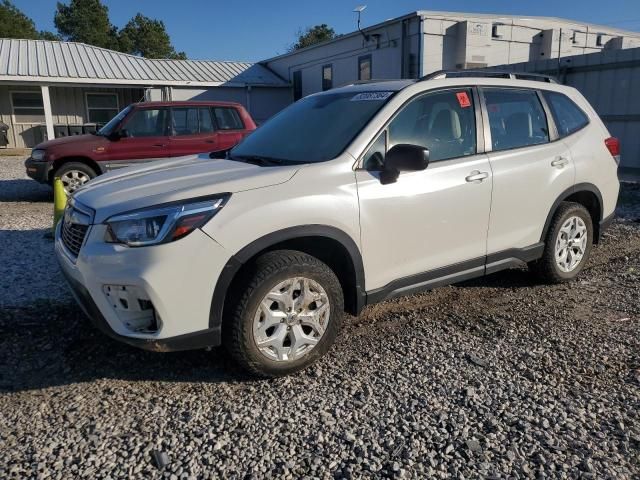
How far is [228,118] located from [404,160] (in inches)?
287

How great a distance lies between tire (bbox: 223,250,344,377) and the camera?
119 inches

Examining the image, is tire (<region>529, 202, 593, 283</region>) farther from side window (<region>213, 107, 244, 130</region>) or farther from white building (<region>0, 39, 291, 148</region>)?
white building (<region>0, 39, 291, 148</region>)

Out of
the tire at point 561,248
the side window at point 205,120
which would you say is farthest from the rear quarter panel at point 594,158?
the side window at point 205,120

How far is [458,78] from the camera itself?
13.6ft

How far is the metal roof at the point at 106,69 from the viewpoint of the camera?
69.4 ft

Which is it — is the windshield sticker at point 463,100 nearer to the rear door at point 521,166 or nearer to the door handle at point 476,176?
the rear door at point 521,166

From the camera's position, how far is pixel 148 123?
9492mm

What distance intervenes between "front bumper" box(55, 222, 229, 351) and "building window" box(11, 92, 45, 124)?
2354 cm

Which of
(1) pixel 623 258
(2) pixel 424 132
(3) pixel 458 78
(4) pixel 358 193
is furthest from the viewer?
(1) pixel 623 258

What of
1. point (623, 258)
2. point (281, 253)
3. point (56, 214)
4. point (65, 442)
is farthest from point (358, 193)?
point (56, 214)

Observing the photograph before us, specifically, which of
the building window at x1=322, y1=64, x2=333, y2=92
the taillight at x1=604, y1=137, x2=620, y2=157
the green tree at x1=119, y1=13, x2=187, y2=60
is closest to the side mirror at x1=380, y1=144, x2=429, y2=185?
the taillight at x1=604, y1=137, x2=620, y2=157

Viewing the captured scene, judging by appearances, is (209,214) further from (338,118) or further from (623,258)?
(623,258)

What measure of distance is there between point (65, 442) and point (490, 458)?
2.13 m

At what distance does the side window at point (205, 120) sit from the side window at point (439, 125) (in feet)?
21.7
